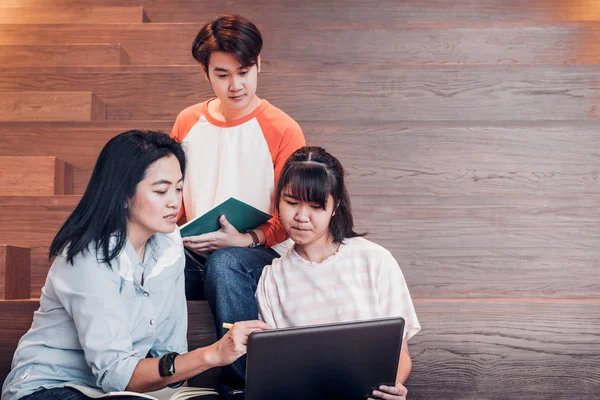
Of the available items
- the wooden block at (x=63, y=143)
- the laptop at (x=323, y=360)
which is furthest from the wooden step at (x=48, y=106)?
the laptop at (x=323, y=360)

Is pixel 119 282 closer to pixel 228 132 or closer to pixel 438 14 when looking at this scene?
pixel 228 132

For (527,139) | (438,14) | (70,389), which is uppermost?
(438,14)

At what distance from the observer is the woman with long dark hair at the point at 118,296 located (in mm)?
1025

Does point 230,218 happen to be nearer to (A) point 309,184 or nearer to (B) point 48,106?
(A) point 309,184

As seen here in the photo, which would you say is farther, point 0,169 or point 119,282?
point 0,169

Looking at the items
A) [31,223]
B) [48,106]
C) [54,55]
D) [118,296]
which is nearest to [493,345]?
[118,296]

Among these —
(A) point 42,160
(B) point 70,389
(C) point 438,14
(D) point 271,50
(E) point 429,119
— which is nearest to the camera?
(B) point 70,389

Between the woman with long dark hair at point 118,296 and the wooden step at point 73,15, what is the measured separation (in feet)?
4.78

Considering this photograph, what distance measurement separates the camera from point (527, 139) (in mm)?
1806

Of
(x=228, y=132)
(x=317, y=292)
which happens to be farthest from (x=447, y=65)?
(x=317, y=292)

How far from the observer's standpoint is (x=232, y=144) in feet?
4.87

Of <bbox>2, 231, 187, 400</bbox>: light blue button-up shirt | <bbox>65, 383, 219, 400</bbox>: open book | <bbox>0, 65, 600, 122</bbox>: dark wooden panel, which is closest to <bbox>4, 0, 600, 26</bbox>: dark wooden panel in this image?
<bbox>0, 65, 600, 122</bbox>: dark wooden panel

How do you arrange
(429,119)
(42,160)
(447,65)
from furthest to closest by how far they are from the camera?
(447,65) < (429,119) < (42,160)

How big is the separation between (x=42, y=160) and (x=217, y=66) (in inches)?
22.7
